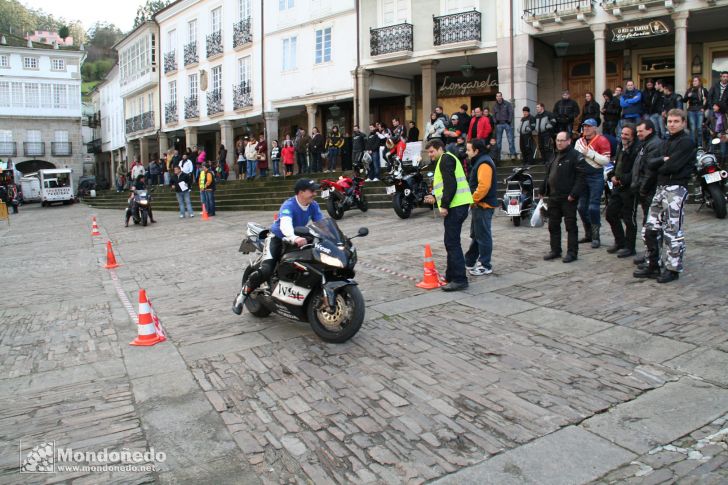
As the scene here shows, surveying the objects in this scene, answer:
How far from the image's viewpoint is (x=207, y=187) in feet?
63.0

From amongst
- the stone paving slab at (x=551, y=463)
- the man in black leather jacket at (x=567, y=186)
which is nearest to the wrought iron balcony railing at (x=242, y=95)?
the man in black leather jacket at (x=567, y=186)

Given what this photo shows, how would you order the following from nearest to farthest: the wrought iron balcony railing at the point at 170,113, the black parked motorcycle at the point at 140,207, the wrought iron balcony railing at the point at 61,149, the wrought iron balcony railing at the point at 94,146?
1. the black parked motorcycle at the point at 140,207
2. the wrought iron balcony railing at the point at 170,113
3. the wrought iron balcony railing at the point at 61,149
4. the wrought iron balcony railing at the point at 94,146

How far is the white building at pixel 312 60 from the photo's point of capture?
82.0ft

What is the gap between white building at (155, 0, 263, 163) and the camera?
30453mm

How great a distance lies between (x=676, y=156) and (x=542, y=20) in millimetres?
13527

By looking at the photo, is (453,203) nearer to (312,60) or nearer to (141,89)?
(312,60)

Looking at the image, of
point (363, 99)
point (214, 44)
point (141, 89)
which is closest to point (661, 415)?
point (363, 99)

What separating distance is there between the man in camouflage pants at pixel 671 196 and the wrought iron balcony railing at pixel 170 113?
A: 3445 centimetres

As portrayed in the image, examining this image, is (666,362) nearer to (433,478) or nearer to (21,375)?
(433,478)

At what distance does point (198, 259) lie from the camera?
11133 mm

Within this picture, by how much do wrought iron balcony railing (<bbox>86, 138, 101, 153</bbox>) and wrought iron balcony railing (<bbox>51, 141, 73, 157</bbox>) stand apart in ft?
18.9

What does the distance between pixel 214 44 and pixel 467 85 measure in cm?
1591

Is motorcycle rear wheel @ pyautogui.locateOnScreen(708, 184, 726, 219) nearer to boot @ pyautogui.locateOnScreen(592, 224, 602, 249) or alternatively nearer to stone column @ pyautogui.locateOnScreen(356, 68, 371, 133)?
boot @ pyautogui.locateOnScreen(592, 224, 602, 249)

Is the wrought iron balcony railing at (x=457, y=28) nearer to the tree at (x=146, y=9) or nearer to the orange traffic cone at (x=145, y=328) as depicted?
the orange traffic cone at (x=145, y=328)
